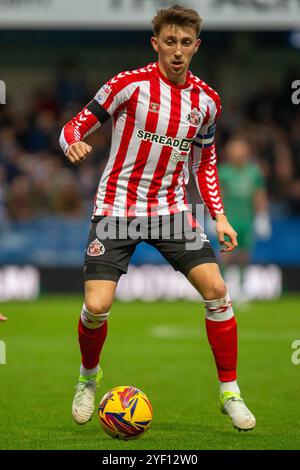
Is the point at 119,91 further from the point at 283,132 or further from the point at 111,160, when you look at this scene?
the point at 283,132

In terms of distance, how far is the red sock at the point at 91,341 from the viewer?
20.9 feet

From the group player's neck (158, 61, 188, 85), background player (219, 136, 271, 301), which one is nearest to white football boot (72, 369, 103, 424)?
player's neck (158, 61, 188, 85)

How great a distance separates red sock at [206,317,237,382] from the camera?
624 centimetres

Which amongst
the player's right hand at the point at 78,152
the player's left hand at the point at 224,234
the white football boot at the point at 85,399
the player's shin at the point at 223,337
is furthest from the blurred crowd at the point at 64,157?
the player's right hand at the point at 78,152

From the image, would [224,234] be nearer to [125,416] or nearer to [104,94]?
[104,94]

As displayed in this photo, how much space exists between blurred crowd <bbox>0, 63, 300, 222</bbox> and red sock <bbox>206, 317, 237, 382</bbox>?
898 cm

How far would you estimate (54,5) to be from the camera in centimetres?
1466

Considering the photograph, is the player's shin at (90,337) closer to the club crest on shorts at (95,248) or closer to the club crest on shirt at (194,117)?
the club crest on shorts at (95,248)

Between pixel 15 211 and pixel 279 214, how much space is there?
12.0 ft

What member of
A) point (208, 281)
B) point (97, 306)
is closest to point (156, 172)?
point (208, 281)

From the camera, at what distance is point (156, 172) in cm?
635

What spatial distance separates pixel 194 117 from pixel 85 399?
1.68 metres

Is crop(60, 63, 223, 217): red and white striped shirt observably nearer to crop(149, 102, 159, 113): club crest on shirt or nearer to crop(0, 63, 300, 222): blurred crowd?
crop(149, 102, 159, 113): club crest on shirt

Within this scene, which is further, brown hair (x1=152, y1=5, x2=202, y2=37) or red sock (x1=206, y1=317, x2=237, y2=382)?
red sock (x1=206, y1=317, x2=237, y2=382)
